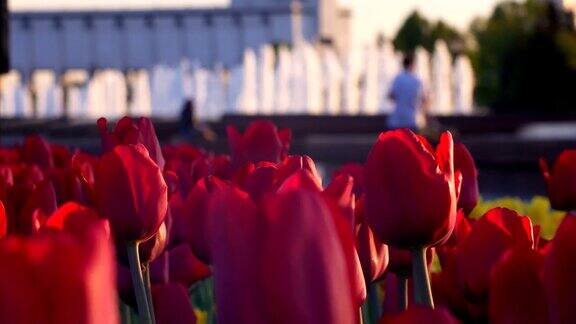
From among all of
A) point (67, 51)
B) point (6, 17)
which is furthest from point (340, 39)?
point (6, 17)

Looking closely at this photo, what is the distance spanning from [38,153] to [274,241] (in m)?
1.89

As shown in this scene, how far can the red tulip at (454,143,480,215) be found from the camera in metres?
1.97

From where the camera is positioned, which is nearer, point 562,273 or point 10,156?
point 562,273

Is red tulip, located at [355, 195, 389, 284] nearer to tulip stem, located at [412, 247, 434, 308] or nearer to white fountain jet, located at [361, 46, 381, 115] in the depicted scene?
tulip stem, located at [412, 247, 434, 308]

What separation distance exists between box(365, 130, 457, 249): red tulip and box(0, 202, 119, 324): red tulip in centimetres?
59

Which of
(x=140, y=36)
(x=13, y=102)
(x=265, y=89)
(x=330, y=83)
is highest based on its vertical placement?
(x=140, y=36)

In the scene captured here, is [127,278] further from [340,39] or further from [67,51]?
[340,39]

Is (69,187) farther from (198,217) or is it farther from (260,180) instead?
(260,180)

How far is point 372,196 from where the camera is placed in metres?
1.39

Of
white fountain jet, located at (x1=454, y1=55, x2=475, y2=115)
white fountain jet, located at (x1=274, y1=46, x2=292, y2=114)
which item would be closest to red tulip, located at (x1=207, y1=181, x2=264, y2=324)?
white fountain jet, located at (x1=274, y1=46, x2=292, y2=114)

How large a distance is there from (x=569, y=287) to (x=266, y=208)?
33 centimetres

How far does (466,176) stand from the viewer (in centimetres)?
198

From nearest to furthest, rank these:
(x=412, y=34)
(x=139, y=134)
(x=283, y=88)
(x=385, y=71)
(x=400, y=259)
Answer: (x=400, y=259)
(x=139, y=134)
(x=385, y=71)
(x=283, y=88)
(x=412, y=34)

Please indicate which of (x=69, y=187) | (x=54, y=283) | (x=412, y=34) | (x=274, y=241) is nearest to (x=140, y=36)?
(x=412, y=34)
